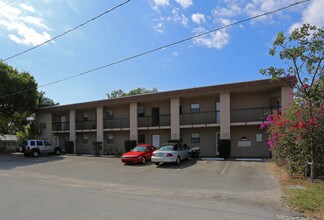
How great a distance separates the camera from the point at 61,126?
31.8 m

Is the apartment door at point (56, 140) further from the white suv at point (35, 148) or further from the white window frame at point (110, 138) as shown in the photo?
the white window frame at point (110, 138)

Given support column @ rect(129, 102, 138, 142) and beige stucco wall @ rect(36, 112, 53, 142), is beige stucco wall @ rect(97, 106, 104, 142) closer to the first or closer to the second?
support column @ rect(129, 102, 138, 142)

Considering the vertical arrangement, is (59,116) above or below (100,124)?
above

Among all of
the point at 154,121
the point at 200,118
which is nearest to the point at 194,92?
the point at 200,118

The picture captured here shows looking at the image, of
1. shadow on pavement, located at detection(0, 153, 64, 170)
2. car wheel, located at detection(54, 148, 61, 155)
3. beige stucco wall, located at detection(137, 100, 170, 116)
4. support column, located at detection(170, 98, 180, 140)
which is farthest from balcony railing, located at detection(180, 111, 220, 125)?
car wheel, located at detection(54, 148, 61, 155)

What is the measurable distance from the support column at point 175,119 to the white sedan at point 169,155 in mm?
3729

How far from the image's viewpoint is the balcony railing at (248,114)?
67.4 ft

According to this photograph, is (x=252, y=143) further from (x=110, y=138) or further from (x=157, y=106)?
(x=110, y=138)

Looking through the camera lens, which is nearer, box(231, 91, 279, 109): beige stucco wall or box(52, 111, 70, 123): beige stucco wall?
box(231, 91, 279, 109): beige stucco wall

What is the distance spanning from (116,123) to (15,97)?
11896 mm

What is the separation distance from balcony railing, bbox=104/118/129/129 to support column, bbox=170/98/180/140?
6.23m

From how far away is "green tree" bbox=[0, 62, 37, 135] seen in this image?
27969mm

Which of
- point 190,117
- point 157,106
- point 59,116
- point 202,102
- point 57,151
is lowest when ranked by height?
point 57,151

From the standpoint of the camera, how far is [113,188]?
10.7 m
